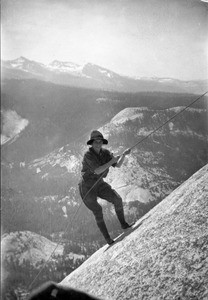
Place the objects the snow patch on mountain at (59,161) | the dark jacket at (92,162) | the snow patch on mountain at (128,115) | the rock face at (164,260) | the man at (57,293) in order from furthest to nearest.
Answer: the snow patch on mountain at (59,161) < the snow patch on mountain at (128,115) < the dark jacket at (92,162) < the rock face at (164,260) < the man at (57,293)

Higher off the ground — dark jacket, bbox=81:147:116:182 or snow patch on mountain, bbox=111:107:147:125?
snow patch on mountain, bbox=111:107:147:125

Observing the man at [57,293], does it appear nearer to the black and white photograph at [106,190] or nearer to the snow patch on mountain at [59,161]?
the black and white photograph at [106,190]

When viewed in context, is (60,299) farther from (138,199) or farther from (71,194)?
(71,194)

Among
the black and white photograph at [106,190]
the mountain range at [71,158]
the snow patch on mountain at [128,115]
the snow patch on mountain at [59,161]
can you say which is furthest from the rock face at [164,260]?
A: the snow patch on mountain at [59,161]

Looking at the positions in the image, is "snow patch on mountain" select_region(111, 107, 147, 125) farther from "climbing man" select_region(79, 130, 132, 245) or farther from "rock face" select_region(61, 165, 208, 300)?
"rock face" select_region(61, 165, 208, 300)

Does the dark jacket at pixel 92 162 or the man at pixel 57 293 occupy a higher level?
the dark jacket at pixel 92 162

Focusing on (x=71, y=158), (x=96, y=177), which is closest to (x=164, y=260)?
(x=96, y=177)

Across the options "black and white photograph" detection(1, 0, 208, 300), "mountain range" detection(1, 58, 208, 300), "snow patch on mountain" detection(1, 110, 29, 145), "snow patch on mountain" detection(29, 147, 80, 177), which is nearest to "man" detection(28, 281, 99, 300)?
"black and white photograph" detection(1, 0, 208, 300)

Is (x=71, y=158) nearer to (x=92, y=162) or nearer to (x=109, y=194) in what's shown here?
(x=109, y=194)

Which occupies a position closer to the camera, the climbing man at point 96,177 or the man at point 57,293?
the man at point 57,293

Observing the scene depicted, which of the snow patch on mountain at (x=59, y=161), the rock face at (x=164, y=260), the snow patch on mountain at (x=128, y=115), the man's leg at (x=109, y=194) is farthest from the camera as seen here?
the snow patch on mountain at (x=59, y=161)
